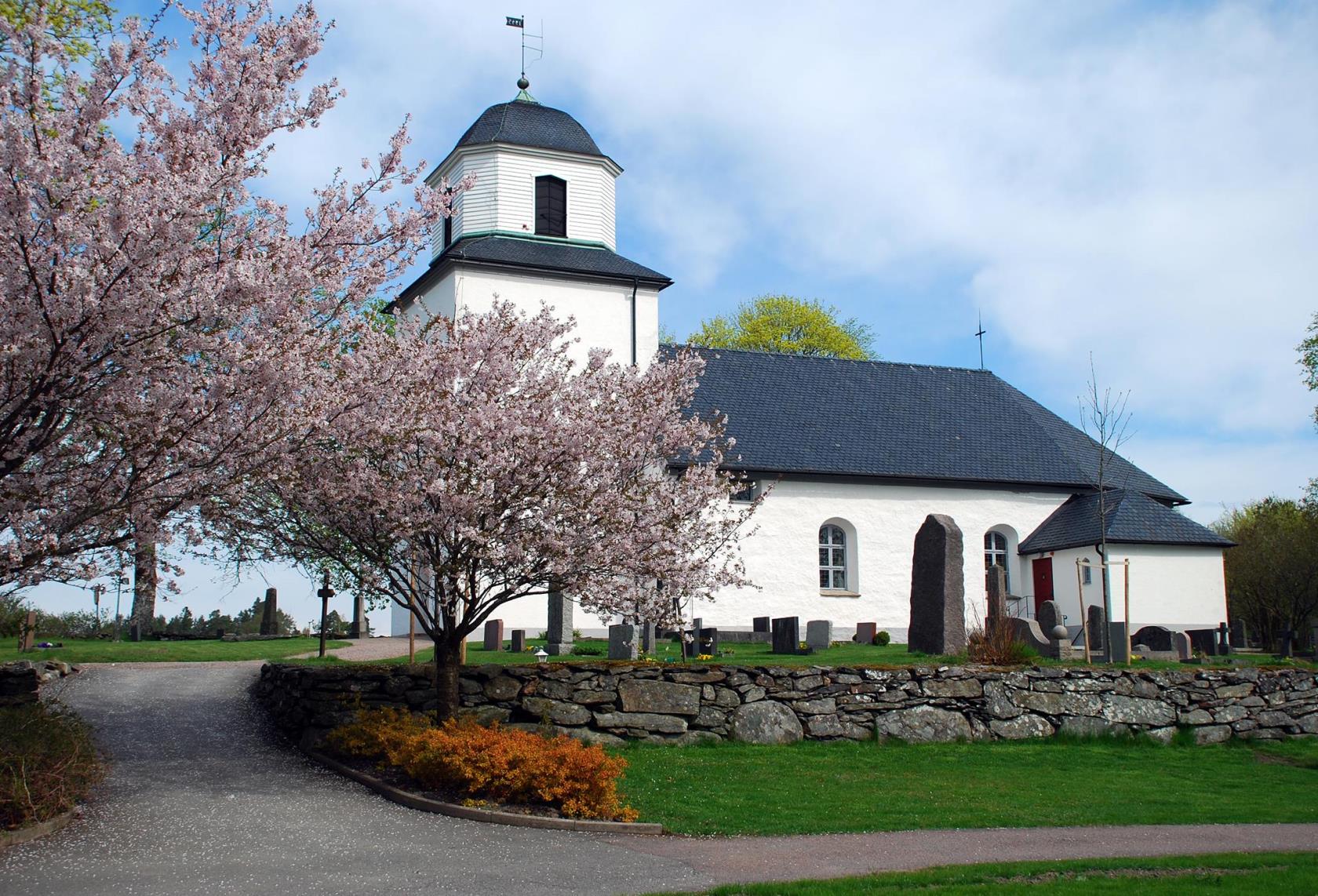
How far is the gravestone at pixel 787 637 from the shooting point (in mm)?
20797

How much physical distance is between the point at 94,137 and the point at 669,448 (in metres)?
7.66

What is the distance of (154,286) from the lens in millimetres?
7668

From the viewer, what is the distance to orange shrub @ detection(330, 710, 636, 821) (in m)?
10.4

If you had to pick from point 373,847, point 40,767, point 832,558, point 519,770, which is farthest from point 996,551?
point 40,767

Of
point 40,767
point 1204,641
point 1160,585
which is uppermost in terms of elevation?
point 1160,585

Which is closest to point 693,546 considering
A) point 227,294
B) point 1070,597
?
point 227,294

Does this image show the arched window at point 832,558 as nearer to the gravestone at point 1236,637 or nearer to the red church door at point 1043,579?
the red church door at point 1043,579

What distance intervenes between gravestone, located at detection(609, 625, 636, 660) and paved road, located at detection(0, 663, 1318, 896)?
249 inches

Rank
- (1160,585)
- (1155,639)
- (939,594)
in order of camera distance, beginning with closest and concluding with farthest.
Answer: (939,594) < (1155,639) < (1160,585)

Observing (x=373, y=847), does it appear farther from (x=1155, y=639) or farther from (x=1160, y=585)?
(x=1160, y=585)

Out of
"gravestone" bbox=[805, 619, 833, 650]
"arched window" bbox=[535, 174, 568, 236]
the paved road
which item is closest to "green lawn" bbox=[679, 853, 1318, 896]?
the paved road

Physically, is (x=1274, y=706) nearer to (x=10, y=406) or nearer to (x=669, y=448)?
(x=669, y=448)

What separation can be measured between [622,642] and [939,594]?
17.9ft

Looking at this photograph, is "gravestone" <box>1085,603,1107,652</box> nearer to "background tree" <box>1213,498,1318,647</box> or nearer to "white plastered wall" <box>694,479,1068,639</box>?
"white plastered wall" <box>694,479,1068,639</box>
